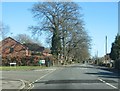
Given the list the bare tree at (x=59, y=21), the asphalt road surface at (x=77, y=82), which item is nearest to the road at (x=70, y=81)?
the asphalt road surface at (x=77, y=82)

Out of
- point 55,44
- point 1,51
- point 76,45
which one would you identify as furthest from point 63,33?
point 1,51

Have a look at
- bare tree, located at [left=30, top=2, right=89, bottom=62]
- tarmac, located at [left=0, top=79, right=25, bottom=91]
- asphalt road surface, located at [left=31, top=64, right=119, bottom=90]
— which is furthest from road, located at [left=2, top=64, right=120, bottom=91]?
bare tree, located at [left=30, top=2, right=89, bottom=62]

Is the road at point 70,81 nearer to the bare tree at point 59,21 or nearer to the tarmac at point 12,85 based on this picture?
the tarmac at point 12,85

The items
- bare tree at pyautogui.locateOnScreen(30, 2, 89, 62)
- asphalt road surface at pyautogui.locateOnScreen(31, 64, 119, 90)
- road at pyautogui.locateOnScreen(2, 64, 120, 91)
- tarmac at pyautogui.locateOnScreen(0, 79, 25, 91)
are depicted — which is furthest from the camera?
bare tree at pyautogui.locateOnScreen(30, 2, 89, 62)

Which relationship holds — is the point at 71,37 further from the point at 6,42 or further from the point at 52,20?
the point at 6,42

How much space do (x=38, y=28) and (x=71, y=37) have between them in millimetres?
11447

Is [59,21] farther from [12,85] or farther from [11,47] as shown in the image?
[12,85]

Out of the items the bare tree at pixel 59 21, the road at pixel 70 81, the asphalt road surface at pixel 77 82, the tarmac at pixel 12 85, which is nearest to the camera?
the tarmac at pixel 12 85

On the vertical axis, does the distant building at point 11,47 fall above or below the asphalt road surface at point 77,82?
above

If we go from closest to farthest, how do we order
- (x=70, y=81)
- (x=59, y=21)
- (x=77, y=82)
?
(x=77, y=82), (x=70, y=81), (x=59, y=21)

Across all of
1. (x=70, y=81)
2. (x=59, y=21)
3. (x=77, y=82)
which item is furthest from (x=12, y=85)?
(x=59, y=21)

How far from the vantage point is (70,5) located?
270ft

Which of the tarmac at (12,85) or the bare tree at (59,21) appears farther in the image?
the bare tree at (59,21)

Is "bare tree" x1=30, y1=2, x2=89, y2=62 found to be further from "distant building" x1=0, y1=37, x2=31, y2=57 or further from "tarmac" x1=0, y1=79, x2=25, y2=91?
"tarmac" x1=0, y1=79, x2=25, y2=91
